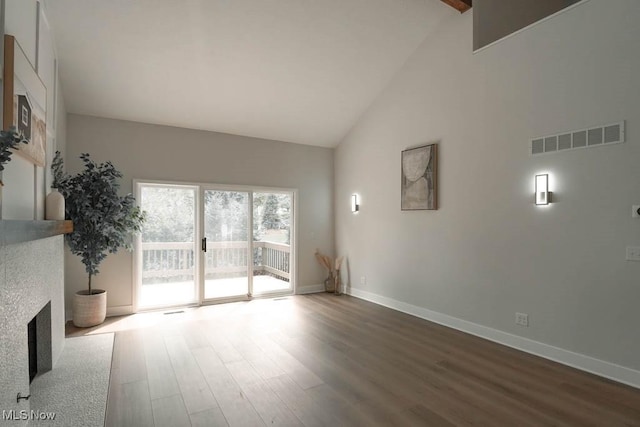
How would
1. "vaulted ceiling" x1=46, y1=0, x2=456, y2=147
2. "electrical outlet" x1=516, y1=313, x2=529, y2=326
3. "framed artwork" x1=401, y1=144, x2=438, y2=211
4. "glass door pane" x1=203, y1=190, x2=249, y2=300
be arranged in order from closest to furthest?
"electrical outlet" x1=516, y1=313, x2=529, y2=326 < "vaulted ceiling" x1=46, y1=0, x2=456, y2=147 < "framed artwork" x1=401, y1=144, x2=438, y2=211 < "glass door pane" x1=203, y1=190, x2=249, y2=300

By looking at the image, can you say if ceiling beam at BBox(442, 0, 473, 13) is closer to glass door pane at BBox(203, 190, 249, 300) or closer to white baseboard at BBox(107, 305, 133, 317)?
glass door pane at BBox(203, 190, 249, 300)

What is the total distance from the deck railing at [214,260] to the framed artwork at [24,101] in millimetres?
2803

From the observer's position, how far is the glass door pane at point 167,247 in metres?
5.38

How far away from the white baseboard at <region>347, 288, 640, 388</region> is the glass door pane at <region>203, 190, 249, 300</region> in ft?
8.77

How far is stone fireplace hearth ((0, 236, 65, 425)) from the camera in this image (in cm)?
190

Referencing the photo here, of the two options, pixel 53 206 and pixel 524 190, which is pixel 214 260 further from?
pixel 524 190

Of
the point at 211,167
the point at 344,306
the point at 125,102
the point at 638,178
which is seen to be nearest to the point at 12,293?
the point at 125,102

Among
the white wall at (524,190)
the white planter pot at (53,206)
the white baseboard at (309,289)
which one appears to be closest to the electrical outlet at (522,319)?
the white wall at (524,190)

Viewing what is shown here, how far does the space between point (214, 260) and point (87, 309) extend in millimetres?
1878

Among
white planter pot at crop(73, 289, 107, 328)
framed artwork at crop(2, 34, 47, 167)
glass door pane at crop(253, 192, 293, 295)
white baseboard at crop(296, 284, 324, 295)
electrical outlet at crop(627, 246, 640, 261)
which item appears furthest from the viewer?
white baseboard at crop(296, 284, 324, 295)

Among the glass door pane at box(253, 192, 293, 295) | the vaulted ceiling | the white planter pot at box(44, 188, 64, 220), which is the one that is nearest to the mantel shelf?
the white planter pot at box(44, 188, 64, 220)

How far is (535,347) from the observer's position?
3648 mm

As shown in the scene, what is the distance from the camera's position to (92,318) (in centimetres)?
455

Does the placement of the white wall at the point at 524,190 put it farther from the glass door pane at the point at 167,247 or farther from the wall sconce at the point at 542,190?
the glass door pane at the point at 167,247
